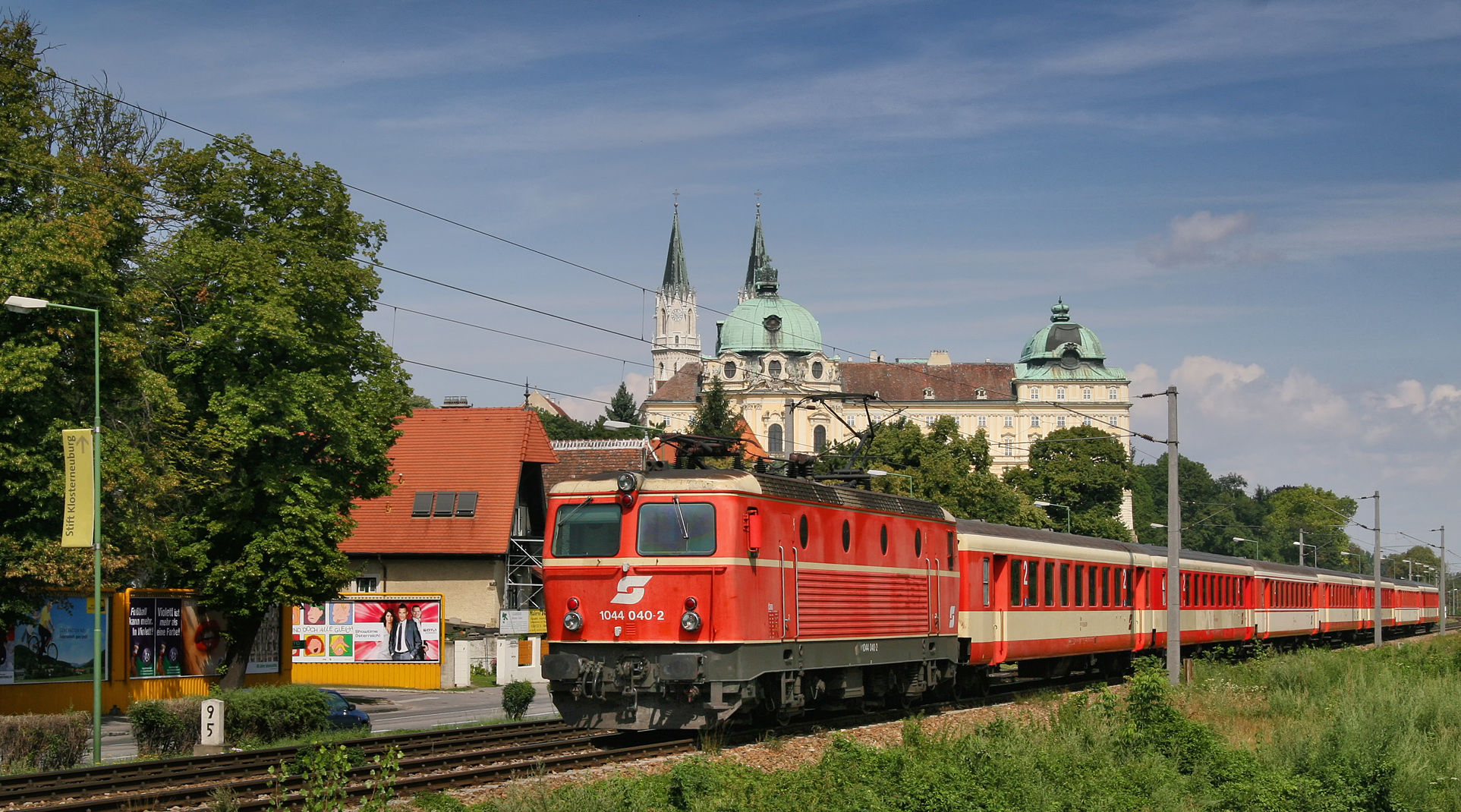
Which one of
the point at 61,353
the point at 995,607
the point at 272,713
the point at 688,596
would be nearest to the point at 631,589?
the point at 688,596

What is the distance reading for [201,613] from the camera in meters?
34.4

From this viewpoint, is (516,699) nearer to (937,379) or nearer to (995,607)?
(995,607)

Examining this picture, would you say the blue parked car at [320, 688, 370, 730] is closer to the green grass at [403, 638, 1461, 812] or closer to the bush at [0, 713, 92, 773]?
the bush at [0, 713, 92, 773]

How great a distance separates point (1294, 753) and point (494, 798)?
10.6 m

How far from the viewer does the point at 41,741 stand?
63.6 feet

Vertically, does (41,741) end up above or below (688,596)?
below

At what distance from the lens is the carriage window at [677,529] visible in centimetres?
1867

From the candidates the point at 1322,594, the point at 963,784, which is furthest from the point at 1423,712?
the point at 1322,594

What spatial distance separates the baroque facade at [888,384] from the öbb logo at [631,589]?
441 ft

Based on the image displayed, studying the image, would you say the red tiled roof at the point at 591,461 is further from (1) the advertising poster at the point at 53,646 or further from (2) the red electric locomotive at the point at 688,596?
(2) the red electric locomotive at the point at 688,596

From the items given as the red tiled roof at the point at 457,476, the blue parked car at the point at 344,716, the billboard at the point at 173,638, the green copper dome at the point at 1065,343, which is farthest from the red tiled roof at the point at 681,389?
the blue parked car at the point at 344,716

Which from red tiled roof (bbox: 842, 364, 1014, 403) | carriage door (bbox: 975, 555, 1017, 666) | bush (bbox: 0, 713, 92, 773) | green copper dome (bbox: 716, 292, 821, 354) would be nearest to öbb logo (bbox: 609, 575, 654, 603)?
bush (bbox: 0, 713, 92, 773)

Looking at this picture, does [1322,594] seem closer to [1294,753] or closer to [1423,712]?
[1423,712]

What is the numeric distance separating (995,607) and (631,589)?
10.8 metres
